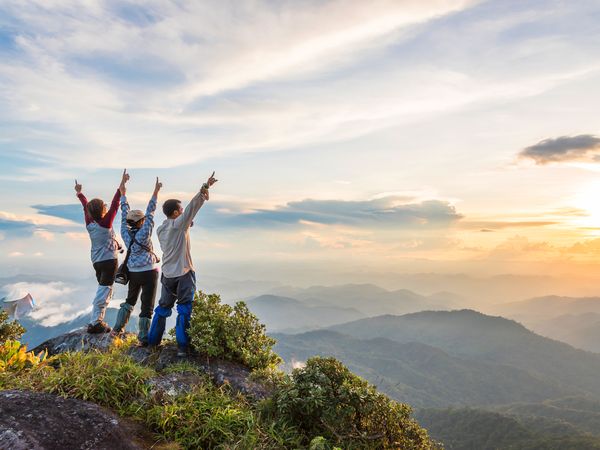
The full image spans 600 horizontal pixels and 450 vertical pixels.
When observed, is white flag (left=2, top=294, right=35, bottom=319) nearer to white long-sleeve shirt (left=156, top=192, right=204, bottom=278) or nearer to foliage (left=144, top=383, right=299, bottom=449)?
white long-sleeve shirt (left=156, top=192, right=204, bottom=278)

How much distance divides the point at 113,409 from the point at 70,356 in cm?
202

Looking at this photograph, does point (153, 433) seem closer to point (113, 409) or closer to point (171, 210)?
point (113, 409)

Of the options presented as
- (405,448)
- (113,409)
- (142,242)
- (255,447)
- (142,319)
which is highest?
(142,242)

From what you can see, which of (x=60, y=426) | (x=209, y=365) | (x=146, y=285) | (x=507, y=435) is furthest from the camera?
(x=507, y=435)

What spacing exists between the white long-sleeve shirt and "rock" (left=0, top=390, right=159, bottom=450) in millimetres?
3531

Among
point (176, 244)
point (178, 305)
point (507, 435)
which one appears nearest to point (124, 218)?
point (176, 244)

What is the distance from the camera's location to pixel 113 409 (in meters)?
6.25

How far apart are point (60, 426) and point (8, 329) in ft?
25.4

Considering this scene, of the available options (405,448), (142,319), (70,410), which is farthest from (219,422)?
(142,319)

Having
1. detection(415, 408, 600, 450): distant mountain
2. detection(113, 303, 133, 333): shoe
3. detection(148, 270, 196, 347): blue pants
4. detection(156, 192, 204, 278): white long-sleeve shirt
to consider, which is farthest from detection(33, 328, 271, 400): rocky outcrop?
detection(415, 408, 600, 450): distant mountain

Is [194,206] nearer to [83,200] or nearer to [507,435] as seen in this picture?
[83,200]

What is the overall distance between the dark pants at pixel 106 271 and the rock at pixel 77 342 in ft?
4.75

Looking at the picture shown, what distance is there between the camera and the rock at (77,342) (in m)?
10.4

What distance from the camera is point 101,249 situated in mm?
10914
